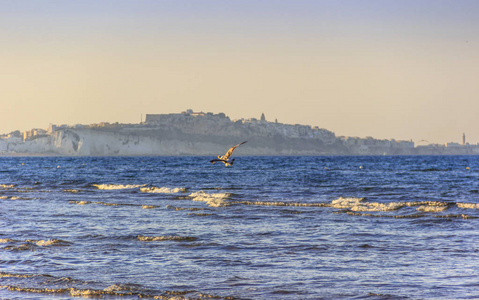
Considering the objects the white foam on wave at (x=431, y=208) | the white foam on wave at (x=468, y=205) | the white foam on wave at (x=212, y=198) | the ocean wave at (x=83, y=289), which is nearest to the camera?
the ocean wave at (x=83, y=289)

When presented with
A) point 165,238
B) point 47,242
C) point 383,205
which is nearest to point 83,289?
point 47,242

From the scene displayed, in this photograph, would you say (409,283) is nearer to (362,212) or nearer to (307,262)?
(307,262)

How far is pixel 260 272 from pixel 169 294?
2.66 meters

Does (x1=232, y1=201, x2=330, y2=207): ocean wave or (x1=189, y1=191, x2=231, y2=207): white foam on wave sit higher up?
(x1=232, y1=201, x2=330, y2=207): ocean wave

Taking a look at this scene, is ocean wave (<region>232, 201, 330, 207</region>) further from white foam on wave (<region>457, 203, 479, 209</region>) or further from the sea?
white foam on wave (<region>457, 203, 479, 209</region>)

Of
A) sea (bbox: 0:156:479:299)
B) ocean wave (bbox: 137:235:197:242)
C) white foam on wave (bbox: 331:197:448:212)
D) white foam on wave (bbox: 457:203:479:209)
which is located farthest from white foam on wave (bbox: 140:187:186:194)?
ocean wave (bbox: 137:235:197:242)

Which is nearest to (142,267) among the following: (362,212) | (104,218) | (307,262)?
(307,262)

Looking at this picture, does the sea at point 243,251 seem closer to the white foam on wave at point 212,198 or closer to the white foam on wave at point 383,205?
the white foam on wave at point 383,205

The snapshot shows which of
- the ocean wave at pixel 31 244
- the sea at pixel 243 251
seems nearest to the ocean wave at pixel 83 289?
the sea at pixel 243 251

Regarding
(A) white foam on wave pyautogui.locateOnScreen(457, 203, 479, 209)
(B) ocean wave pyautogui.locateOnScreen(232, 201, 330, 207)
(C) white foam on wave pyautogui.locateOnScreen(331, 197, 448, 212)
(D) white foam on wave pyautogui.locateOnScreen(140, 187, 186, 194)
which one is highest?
(A) white foam on wave pyautogui.locateOnScreen(457, 203, 479, 209)

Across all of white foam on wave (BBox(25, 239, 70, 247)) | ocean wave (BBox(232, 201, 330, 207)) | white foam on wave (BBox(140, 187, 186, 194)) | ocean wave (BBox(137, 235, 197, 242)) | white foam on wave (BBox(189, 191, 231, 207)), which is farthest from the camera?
white foam on wave (BBox(140, 187, 186, 194))

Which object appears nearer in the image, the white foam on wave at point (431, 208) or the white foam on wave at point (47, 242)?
the white foam on wave at point (47, 242)

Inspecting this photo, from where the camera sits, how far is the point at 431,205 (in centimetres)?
2798

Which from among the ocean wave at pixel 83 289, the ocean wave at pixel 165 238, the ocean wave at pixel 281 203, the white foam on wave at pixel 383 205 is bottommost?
the ocean wave at pixel 83 289
